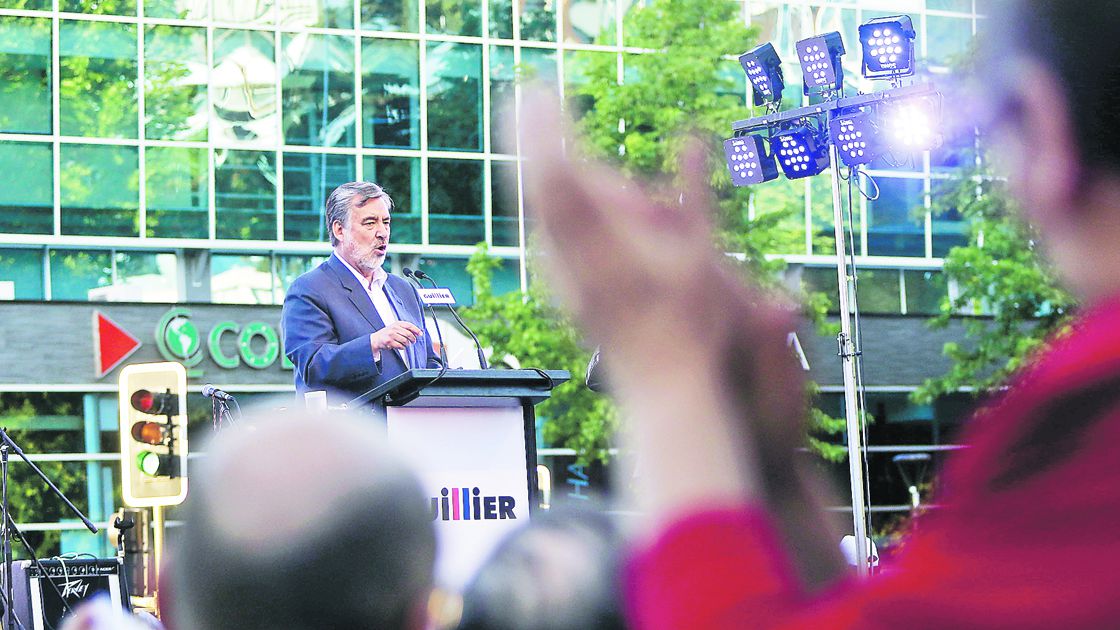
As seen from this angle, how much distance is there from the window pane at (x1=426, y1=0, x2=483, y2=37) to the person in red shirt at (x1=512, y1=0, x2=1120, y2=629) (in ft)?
76.5

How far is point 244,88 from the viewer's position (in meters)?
22.7

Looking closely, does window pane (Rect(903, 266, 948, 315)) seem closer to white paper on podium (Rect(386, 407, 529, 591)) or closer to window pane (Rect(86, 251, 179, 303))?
window pane (Rect(86, 251, 179, 303))

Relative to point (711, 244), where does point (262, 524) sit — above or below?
below

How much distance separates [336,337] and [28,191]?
695 inches

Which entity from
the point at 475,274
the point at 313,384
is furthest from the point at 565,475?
the point at 313,384

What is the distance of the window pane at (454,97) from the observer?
77.2 ft

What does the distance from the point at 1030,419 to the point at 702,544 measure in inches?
7.7

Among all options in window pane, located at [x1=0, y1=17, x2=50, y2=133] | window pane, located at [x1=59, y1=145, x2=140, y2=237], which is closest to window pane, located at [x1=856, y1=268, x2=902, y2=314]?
window pane, located at [x1=59, y1=145, x2=140, y2=237]

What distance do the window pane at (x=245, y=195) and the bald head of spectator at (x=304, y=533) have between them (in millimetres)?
21672

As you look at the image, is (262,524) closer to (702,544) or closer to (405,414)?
(702,544)

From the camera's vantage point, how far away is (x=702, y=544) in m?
0.87

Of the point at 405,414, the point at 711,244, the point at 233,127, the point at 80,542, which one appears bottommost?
the point at 80,542

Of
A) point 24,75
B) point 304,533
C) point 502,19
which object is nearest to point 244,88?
point 24,75

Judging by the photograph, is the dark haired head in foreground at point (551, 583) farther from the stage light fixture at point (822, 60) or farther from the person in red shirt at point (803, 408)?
the stage light fixture at point (822, 60)
